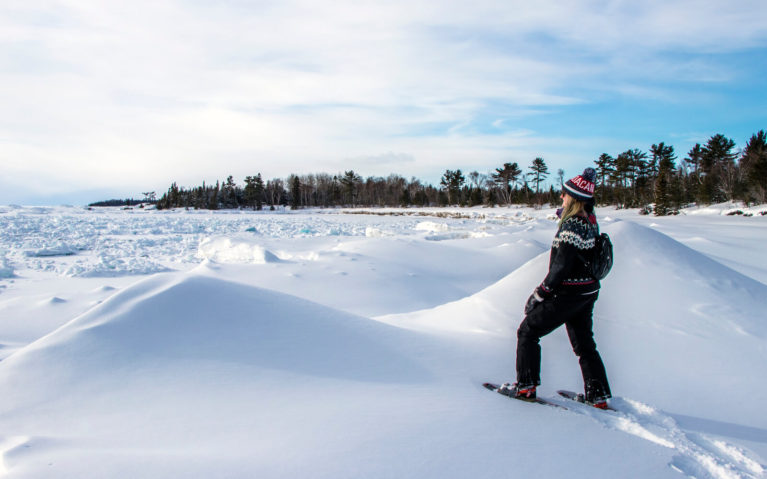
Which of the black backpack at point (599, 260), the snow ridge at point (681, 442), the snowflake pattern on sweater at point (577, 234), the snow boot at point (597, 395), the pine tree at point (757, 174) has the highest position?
the pine tree at point (757, 174)

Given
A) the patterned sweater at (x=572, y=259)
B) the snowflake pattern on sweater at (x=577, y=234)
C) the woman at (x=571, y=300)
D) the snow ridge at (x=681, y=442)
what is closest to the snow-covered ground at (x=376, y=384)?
the snow ridge at (x=681, y=442)

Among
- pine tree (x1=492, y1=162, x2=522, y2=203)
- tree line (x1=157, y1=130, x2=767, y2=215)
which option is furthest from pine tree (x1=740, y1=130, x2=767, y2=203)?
pine tree (x1=492, y1=162, x2=522, y2=203)

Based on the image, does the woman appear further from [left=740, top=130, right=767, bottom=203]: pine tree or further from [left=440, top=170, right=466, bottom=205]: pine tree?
[left=440, top=170, right=466, bottom=205]: pine tree

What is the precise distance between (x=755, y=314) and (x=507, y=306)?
214cm

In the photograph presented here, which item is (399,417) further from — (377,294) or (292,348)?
(377,294)

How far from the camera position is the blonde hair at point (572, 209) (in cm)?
243

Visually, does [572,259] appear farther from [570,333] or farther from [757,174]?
[757,174]

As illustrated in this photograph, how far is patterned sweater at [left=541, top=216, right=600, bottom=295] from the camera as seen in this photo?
233 cm

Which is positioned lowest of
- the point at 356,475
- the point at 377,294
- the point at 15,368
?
the point at 377,294

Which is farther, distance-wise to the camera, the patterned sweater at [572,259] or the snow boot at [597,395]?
the snow boot at [597,395]

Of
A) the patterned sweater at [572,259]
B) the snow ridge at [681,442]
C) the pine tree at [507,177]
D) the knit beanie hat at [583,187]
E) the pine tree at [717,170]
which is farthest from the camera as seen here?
the pine tree at [507,177]

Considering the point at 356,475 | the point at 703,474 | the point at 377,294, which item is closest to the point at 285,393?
the point at 356,475

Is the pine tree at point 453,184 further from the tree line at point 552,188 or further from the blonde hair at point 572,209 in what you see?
the blonde hair at point 572,209

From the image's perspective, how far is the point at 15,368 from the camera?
2207mm
